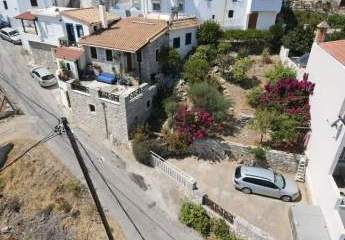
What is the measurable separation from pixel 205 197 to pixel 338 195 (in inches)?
318

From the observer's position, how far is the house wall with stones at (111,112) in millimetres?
25750

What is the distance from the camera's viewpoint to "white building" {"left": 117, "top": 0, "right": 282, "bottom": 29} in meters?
33.1

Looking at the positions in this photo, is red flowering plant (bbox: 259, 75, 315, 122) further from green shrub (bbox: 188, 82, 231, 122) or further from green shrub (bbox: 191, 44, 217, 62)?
green shrub (bbox: 191, 44, 217, 62)

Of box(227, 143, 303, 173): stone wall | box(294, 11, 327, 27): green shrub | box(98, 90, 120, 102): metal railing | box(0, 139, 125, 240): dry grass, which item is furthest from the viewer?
box(294, 11, 327, 27): green shrub

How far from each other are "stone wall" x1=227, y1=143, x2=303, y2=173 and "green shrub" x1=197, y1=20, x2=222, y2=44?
1366 cm

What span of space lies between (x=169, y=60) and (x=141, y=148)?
31.5 feet

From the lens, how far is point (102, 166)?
25.6 m

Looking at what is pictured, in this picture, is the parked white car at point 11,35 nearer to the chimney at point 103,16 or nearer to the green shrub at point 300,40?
the chimney at point 103,16

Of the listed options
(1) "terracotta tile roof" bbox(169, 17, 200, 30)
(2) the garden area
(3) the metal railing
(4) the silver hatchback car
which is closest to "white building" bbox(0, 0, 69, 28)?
(1) "terracotta tile roof" bbox(169, 17, 200, 30)

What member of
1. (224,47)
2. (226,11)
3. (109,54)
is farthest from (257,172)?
(226,11)

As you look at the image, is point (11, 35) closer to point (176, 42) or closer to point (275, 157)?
point (176, 42)

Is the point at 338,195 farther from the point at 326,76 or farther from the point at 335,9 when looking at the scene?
the point at 335,9

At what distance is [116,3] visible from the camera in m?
36.7

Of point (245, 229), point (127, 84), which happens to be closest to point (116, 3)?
point (127, 84)
